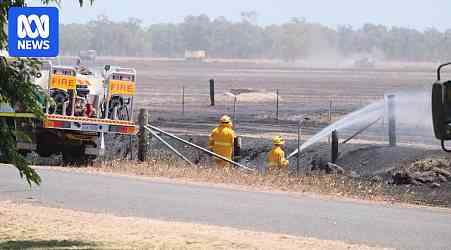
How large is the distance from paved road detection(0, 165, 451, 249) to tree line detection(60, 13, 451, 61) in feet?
333

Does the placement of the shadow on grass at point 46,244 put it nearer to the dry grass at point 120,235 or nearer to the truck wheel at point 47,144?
the dry grass at point 120,235

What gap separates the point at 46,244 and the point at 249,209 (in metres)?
5.18

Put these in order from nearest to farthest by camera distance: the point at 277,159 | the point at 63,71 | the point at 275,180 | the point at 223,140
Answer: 1. the point at 275,180
2. the point at 63,71
3. the point at 277,159
4. the point at 223,140

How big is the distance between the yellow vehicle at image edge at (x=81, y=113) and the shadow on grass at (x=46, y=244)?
10591 millimetres

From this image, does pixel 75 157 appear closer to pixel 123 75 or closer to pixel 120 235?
pixel 123 75

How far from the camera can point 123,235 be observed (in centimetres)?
1387

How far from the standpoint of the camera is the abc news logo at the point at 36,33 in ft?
38.0

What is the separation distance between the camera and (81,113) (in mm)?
24766

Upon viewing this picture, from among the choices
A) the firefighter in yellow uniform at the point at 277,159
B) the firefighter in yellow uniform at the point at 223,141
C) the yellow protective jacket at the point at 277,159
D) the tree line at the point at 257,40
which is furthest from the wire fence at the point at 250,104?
the tree line at the point at 257,40

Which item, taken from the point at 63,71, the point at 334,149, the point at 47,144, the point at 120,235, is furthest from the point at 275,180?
the point at 120,235

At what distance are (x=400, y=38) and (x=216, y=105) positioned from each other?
102258mm

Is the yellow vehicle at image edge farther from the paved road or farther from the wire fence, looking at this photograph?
the wire fence

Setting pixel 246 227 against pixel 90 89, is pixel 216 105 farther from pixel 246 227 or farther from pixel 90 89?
pixel 246 227

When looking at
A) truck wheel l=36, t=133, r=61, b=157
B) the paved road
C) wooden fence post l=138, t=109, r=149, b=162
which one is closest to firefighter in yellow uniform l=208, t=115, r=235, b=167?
wooden fence post l=138, t=109, r=149, b=162
